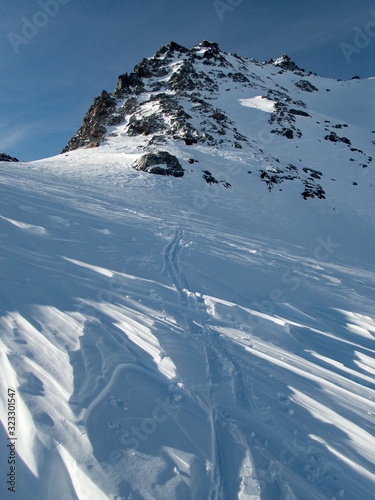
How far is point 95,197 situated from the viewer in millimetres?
13102

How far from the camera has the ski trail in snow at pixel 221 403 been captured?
2.42m

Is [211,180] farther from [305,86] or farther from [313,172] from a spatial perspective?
[305,86]

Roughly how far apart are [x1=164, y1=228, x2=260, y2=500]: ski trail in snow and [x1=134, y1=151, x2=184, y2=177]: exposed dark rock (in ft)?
57.7

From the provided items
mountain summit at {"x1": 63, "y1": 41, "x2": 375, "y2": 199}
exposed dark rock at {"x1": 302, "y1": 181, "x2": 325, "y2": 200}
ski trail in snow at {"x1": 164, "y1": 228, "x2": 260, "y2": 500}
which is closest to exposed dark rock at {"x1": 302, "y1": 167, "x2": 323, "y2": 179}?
mountain summit at {"x1": 63, "y1": 41, "x2": 375, "y2": 199}

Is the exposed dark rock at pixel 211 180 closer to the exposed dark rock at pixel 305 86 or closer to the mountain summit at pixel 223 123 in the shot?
the mountain summit at pixel 223 123

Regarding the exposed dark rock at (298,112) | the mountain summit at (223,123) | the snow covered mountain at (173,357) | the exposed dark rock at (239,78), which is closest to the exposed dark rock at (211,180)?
the mountain summit at (223,123)

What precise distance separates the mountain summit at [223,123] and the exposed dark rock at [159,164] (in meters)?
0.12

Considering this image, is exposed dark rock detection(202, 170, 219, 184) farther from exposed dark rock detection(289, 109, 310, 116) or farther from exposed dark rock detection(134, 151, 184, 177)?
exposed dark rock detection(289, 109, 310, 116)

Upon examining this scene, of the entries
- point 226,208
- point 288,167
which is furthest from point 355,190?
point 226,208

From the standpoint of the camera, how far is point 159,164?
2188 centimetres

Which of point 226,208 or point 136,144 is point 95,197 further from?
point 136,144

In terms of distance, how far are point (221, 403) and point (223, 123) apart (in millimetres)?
35511

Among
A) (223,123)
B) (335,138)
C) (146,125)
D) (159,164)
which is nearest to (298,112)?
(335,138)

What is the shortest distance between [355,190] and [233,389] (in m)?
29.5
